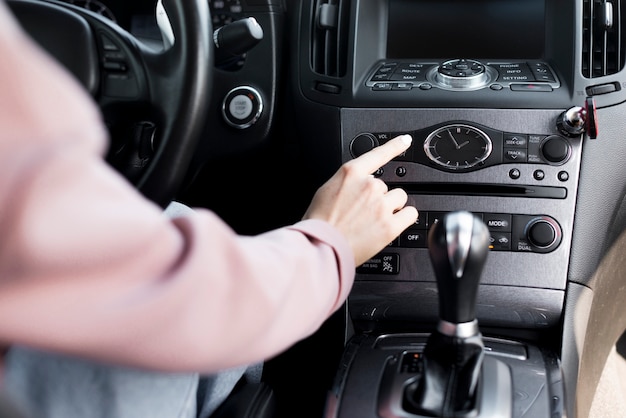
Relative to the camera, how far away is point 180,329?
466mm

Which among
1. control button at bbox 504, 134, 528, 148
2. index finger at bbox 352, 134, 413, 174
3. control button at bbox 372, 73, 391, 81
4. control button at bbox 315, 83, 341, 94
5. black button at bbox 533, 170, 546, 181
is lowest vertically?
black button at bbox 533, 170, 546, 181

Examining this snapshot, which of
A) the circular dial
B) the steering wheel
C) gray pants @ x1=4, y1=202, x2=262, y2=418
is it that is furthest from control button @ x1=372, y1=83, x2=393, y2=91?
gray pants @ x1=4, y1=202, x2=262, y2=418

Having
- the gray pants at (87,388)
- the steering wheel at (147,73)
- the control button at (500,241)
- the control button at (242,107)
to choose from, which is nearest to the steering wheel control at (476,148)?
the control button at (500,241)

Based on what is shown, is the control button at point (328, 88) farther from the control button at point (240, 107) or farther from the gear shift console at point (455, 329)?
the gear shift console at point (455, 329)

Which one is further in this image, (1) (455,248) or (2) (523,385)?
(2) (523,385)

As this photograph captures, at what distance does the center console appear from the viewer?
105cm

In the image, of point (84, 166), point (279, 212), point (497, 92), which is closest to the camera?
point (84, 166)

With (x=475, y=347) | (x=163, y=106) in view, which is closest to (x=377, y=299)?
(x=475, y=347)

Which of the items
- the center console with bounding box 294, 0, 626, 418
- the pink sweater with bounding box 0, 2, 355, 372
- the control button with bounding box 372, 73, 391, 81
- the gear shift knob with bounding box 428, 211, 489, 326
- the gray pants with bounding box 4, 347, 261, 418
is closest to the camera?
the pink sweater with bounding box 0, 2, 355, 372

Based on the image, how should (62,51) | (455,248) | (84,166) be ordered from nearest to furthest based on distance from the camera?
(84,166) → (455,248) → (62,51)

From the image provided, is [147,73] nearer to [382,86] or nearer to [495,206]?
[382,86]

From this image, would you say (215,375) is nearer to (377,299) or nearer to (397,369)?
(397,369)

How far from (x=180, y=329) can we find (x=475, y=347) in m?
0.46

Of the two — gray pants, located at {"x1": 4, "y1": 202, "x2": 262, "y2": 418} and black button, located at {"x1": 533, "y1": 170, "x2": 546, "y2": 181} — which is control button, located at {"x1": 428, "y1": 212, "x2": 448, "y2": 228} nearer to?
black button, located at {"x1": 533, "y1": 170, "x2": 546, "y2": 181}
